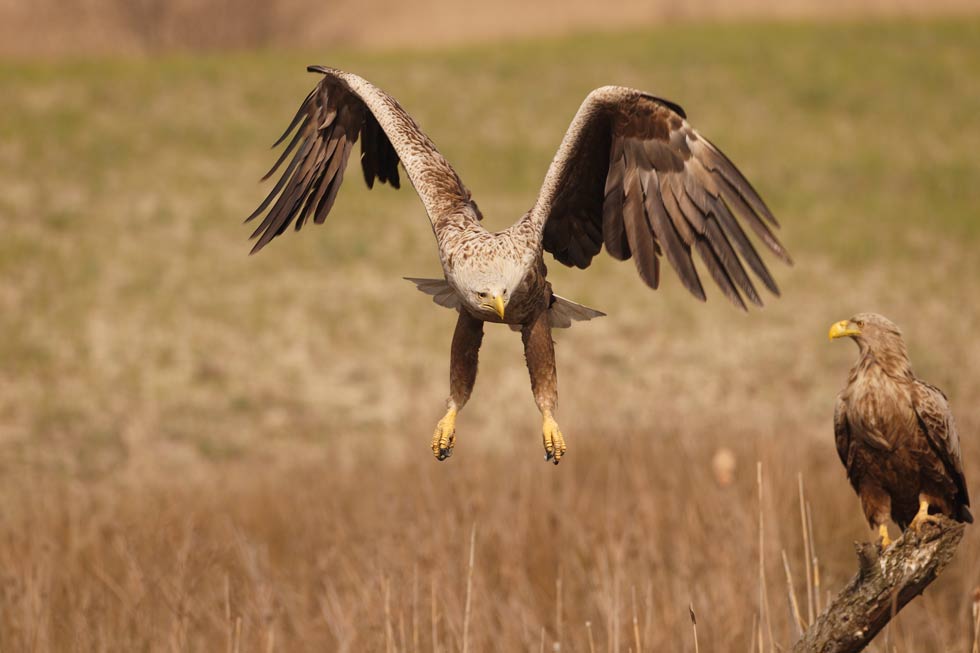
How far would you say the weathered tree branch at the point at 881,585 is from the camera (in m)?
3.36

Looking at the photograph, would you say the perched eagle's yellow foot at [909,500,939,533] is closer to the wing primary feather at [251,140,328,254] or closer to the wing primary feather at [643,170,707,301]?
the wing primary feather at [643,170,707,301]

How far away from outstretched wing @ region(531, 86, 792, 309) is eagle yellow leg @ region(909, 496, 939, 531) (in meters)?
0.98

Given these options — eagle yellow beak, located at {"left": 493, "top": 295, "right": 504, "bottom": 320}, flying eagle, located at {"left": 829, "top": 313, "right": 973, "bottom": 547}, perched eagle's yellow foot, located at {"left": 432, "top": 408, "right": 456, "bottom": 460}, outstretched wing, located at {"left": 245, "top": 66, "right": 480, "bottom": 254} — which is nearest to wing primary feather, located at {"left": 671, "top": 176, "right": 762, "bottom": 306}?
flying eagle, located at {"left": 829, "top": 313, "right": 973, "bottom": 547}

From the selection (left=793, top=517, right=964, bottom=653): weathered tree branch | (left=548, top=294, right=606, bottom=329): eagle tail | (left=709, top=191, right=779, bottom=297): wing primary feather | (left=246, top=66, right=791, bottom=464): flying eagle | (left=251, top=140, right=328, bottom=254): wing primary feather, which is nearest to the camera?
(left=246, top=66, right=791, bottom=464): flying eagle

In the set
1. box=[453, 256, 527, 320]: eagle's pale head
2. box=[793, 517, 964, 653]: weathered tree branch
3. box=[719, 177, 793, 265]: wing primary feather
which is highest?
box=[719, 177, 793, 265]: wing primary feather

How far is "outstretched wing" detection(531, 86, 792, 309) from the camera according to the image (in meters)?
3.55

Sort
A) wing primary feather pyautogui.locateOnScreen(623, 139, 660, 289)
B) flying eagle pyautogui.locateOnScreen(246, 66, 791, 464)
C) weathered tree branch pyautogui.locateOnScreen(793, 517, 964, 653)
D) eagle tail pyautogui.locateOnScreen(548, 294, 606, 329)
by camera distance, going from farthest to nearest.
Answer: eagle tail pyautogui.locateOnScreen(548, 294, 606, 329), wing primary feather pyautogui.locateOnScreen(623, 139, 660, 289), weathered tree branch pyautogui.locateOnScreen(793, 517, 964, 653), flying eagle pyautogui.locateOnScreen(246, 66, 791, 464)

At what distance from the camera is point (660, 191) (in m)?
3.76

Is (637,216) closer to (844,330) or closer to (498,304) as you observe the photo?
(844,330)

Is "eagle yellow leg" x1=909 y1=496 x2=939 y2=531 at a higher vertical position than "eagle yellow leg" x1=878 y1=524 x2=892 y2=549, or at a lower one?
higher

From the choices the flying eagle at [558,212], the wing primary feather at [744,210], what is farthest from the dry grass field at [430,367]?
A: the wing primary feather at [744,210]

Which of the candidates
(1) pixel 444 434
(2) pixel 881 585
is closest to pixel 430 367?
(1) pixel 444 434

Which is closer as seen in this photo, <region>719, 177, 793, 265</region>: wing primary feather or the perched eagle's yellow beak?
<region>719, 177, 793, 265</region>: wing primary feather

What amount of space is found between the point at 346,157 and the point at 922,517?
95.2 inches
